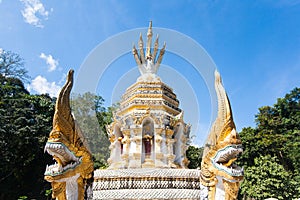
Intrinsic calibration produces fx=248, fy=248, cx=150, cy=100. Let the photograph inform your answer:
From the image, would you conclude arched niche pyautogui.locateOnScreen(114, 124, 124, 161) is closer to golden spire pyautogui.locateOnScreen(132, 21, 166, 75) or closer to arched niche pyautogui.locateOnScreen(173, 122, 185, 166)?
arched niche pyautogui.locateOnScreen(173, 122, 185, 166)

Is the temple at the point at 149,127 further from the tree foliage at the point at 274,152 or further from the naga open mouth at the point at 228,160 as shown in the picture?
the tree foliage at the point at 274,152

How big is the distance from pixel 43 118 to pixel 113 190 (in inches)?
605

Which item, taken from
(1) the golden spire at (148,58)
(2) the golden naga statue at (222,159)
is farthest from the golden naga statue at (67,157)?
(1) the golden spire at (148,58)

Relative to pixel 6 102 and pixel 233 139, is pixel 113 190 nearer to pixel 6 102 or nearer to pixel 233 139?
pixel 233 139

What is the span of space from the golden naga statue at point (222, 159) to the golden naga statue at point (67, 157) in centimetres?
261

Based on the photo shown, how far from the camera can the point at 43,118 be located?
20.3 m

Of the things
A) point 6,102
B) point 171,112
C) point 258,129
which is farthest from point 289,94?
point 6,102

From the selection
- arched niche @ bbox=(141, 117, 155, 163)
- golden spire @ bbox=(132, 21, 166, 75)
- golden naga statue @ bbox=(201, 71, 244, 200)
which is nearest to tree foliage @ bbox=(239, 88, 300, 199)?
arched niche @ bbox=(141, 117, 155, 163)

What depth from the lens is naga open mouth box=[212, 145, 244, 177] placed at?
16.6 feet

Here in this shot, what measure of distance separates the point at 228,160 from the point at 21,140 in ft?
57.5

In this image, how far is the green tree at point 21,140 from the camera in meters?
17.7

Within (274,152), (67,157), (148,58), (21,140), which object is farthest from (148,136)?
(274,152)

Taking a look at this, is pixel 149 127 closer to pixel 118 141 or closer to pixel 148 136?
pixel 148 136

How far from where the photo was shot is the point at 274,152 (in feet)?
73.4
